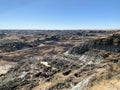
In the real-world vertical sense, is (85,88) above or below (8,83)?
above

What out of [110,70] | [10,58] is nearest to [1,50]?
[10,58]

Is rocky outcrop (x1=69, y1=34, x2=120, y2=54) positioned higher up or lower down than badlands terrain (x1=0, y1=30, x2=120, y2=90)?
higher up

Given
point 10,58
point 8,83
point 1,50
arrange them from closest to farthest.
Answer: point 8,83 < point 10,58 < point 1,50

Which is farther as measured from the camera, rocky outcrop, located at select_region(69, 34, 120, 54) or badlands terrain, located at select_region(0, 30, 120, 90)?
rocky outcrop, located at select_region(69, 34, 120, 54)

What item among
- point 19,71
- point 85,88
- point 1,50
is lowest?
point 1,50

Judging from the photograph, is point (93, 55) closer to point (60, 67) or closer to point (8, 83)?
point (60, 67)

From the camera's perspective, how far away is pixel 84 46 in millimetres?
61656

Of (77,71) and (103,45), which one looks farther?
(103,45)

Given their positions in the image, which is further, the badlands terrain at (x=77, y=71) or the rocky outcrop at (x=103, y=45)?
the rocky outcrop at (x=103, y=45)

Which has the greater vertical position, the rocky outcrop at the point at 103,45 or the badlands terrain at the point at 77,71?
the rocky outcrop at the point at 103,45

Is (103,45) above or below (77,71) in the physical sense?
above

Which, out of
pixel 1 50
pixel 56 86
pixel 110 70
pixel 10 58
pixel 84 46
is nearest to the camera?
pixel 110 70

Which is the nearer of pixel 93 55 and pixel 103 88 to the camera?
pixel 103 88

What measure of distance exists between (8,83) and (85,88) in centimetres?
2466
